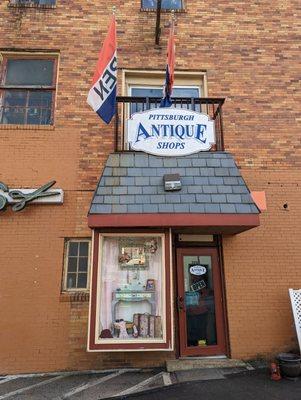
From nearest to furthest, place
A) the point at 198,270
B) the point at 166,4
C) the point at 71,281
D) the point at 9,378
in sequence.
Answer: the point at 9,378, the point at 71,281, the point at 198,270, the point at 166,4

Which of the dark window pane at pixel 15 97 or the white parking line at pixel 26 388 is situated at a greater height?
the dark window pane at pixel 15 97

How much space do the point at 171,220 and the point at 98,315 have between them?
2.00 m

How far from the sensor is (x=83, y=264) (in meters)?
7.49

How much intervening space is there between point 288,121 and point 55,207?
540 cm

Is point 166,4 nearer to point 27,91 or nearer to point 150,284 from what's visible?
point 27,91

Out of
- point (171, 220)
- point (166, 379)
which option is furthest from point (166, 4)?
point (166, 379)

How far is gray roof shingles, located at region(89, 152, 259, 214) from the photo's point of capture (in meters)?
6.62

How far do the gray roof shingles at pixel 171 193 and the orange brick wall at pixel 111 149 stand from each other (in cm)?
104

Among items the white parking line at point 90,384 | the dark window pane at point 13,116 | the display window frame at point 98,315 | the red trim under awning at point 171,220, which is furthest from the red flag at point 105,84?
the white parking line at point 90,384

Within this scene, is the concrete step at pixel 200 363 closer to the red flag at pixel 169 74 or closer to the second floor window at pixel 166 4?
the red flag at pixel 169 74

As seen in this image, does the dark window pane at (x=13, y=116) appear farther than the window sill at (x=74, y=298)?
Yes

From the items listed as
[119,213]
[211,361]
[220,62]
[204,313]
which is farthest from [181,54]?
[211,361]

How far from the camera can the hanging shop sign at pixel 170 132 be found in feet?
24.5

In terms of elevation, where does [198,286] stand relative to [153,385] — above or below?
above
